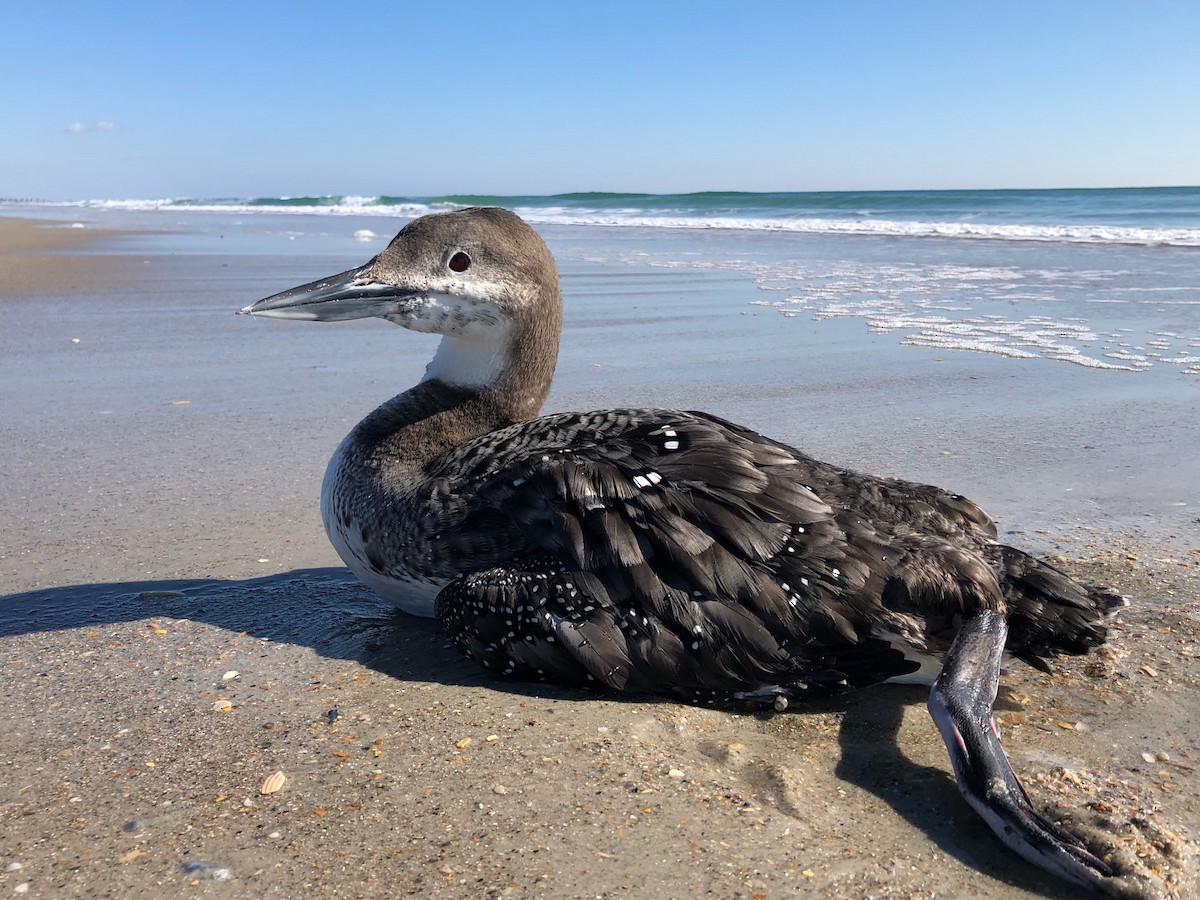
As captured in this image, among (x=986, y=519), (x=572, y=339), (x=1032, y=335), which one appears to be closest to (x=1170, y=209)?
(x=1032, y=335)

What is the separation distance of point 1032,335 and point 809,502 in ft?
22.1

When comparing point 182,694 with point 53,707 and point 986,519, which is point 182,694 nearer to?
point 53,707

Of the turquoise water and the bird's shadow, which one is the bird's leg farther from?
the turquoise water

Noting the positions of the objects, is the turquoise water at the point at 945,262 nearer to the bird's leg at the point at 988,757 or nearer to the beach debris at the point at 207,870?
the bird's leg at the point at 988,757

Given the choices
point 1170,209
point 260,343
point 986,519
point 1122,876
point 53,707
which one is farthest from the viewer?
point 1170,209

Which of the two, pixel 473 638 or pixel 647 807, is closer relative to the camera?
pixel 647 807

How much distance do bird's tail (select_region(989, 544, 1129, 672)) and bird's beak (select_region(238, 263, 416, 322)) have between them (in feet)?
6.96

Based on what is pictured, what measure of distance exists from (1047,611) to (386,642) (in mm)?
2040

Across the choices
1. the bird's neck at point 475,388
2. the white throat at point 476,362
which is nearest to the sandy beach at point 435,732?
the bird's neck at point 475,388

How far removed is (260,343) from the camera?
8664 millimetres

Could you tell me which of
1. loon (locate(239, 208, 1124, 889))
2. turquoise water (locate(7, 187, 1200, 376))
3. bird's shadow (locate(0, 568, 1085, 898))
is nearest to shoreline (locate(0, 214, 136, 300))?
turquoise water (locate(7, 187, 1200, 376))

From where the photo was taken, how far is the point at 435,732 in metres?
2.84

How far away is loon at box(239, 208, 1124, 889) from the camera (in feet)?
9.50

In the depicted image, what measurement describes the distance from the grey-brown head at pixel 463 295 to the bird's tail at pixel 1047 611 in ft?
5.85
